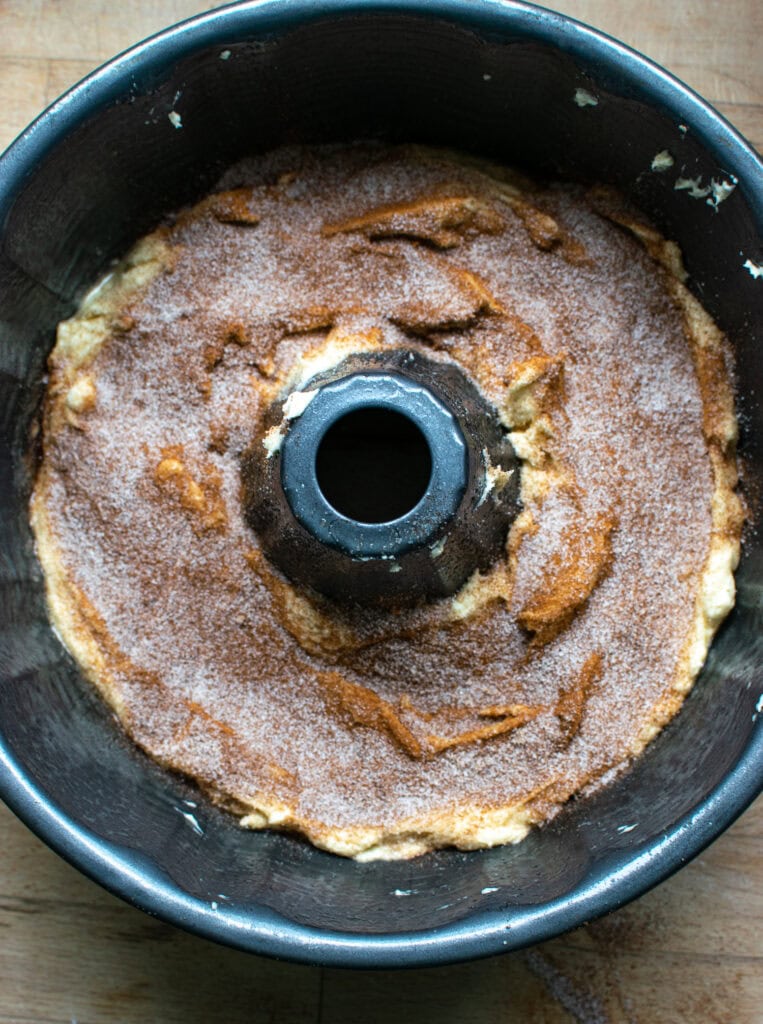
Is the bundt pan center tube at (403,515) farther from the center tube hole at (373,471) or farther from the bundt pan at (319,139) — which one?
the bundt pan at (319,139)

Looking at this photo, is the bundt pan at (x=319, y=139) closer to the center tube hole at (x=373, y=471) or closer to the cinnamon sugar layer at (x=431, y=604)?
the cinnamon sugar layer at (x=431, y=604)

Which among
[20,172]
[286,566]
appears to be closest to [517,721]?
[286,566]

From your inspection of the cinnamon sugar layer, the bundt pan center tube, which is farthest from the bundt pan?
the bundt pan center tube

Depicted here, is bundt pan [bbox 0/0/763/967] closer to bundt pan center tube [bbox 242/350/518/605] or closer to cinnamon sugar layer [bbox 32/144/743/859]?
cinnamon sugar layer [bbox 32/144/743/859]

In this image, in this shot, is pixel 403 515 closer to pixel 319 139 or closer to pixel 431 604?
pixel 431 604

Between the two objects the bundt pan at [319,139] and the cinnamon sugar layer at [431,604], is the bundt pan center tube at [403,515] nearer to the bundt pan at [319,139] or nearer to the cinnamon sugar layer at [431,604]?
the cinnamon sugar layer at [431,604]

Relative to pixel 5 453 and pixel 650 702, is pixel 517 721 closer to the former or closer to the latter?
pixel 650 702

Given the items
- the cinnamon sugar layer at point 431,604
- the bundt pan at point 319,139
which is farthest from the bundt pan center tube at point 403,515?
the bundt pan at point 319,139

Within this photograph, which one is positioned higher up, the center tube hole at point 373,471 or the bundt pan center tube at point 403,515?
the bundt pan center tube at point 403,515

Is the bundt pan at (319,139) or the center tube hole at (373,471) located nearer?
the bundt pan at (319,139)
